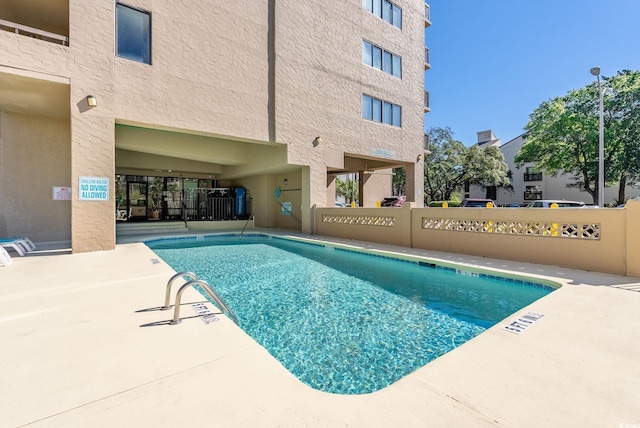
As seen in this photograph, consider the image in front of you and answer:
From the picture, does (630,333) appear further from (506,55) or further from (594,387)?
(506,55)

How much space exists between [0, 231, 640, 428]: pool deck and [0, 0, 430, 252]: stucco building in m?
6.58

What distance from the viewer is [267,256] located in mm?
9023

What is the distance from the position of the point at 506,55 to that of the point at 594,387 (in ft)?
84.2

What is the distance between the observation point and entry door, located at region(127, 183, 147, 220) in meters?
16.6

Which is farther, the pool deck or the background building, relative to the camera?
the background building

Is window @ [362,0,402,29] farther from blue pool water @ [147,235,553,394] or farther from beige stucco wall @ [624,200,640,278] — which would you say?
beige stucco wall @ [624,200,640,278]

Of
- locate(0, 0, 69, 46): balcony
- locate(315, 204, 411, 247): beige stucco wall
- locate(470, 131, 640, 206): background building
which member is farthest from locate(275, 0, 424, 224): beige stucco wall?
locate(470, 131, 640, 206): background building

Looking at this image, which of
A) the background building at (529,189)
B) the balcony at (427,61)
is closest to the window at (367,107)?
the balcony at (427,61)

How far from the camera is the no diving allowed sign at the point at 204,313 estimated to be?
340 cm

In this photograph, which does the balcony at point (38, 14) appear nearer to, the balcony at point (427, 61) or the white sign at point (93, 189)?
the white sign at point (93, 189)

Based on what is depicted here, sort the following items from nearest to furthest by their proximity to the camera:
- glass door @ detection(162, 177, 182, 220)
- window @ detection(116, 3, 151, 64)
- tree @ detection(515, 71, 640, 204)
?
window @ detection(116, 3, 151, 64) < glass door @ detection(162, 177, 182, 220) < tree @ detection(515, 71, 640, 204)

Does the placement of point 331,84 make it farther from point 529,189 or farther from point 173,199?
point 529,189

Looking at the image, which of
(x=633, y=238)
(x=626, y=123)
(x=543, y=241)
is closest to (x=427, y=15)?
(x=626, y=123)

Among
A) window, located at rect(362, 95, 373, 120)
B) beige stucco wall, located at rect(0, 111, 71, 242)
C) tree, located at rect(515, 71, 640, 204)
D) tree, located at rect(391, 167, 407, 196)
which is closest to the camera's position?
beige stucco wall, located at rect(0, 111, 71, 242)
